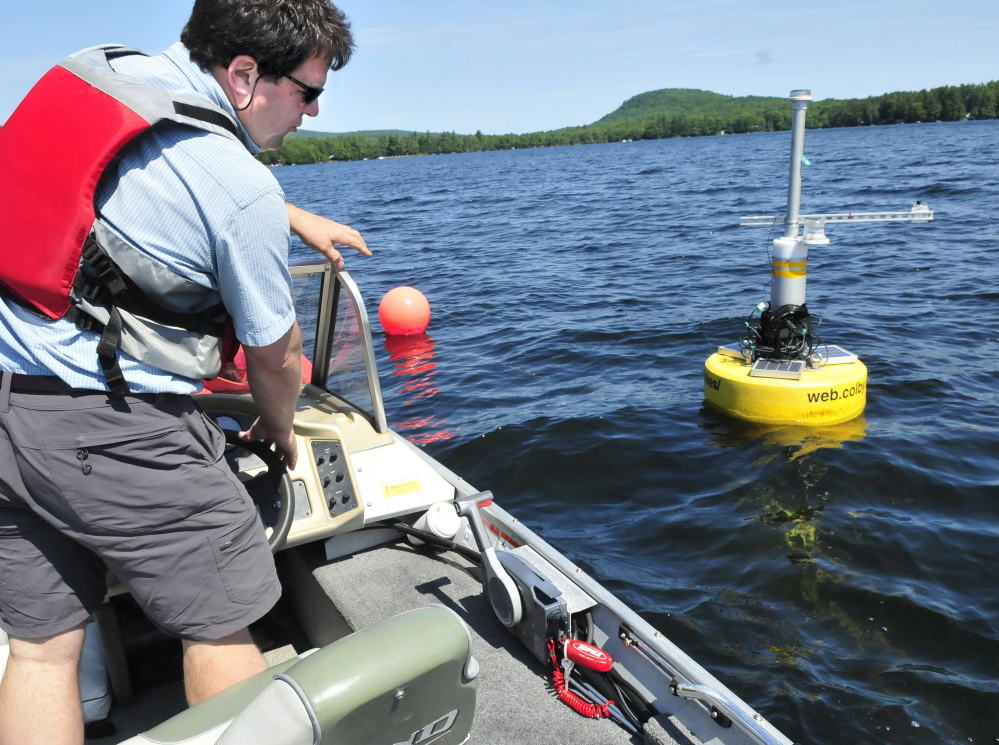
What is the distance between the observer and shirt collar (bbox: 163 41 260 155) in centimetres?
175

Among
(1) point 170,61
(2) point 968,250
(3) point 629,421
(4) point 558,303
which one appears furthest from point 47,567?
(2) point 968,250

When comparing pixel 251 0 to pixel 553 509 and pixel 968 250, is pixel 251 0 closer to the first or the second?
pixel 553 509

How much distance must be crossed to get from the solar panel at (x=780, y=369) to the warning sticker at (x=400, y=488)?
12.5ft

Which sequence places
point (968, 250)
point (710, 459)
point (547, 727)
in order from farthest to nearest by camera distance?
point (968, 250)
point (710, 459)
point (547, 727)

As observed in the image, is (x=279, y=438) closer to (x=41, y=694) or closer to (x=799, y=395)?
(x=41, y=694)

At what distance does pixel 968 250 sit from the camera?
13.8 meters

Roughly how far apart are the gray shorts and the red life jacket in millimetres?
128

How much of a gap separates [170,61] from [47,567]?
1.18m

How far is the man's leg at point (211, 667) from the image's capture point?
1.88m

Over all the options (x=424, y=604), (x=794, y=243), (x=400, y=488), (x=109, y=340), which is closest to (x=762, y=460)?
(x=794, y=243)

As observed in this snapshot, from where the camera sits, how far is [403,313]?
35.8 ft

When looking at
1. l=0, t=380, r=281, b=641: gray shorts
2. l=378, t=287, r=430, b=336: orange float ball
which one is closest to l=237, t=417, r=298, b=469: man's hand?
l=0, t=380, r=281, b=641: gray shorts

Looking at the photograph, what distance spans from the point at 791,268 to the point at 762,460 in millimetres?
1502

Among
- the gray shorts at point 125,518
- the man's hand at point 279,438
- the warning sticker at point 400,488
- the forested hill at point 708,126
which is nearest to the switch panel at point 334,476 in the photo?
the warning sticker at point 400,488
